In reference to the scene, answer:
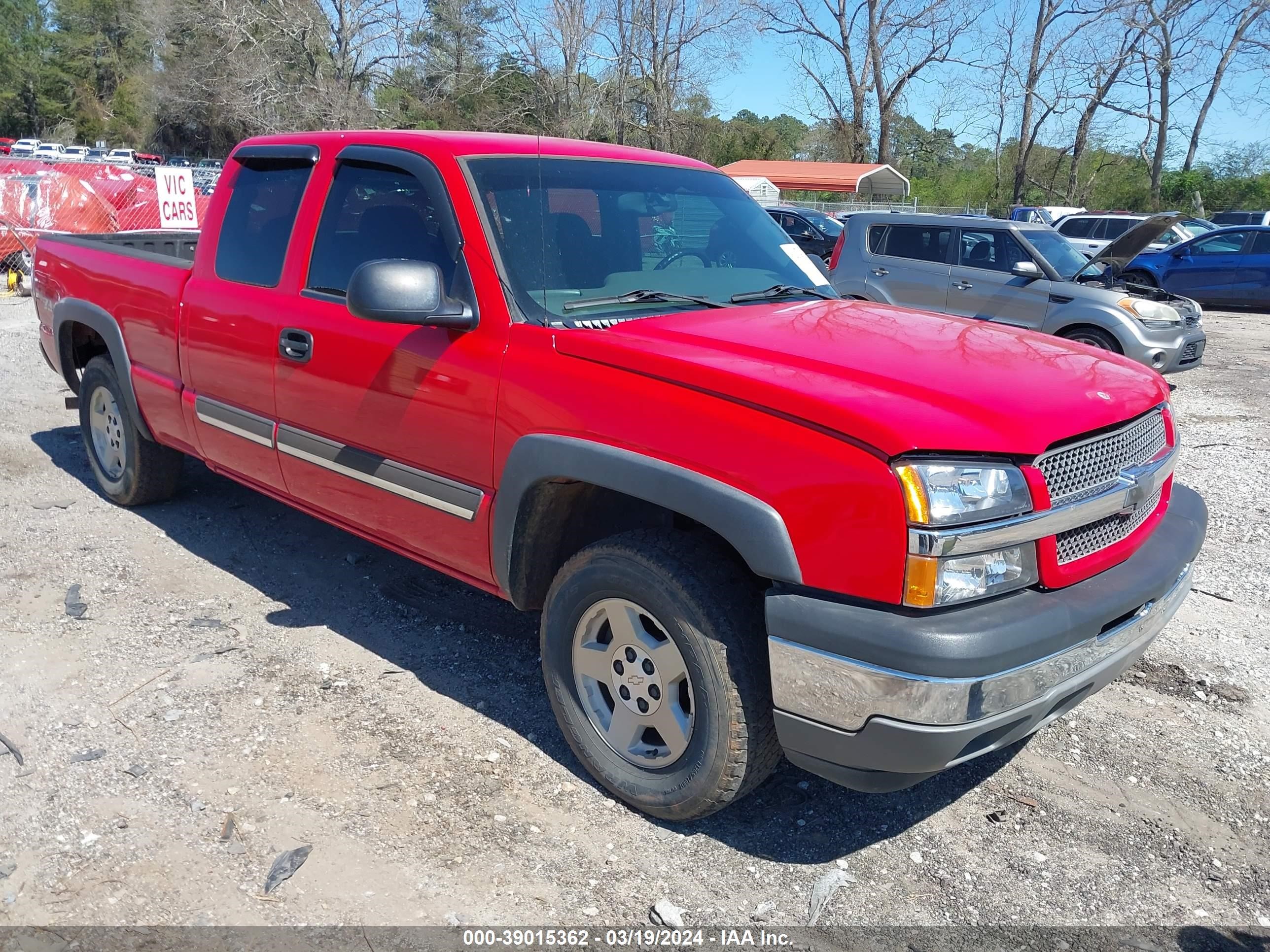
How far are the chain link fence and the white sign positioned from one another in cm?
17

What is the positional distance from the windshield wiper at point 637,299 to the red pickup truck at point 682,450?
1 centimetres

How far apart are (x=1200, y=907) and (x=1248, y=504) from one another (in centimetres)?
436

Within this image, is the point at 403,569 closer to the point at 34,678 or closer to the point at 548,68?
the point at 34,678

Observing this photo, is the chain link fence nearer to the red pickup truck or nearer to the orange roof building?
the red pickup truck

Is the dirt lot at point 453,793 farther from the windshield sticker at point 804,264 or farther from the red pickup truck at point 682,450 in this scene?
the windshield sticker at point 804,264

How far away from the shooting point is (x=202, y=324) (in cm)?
446

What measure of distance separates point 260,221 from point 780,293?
223 centimetres

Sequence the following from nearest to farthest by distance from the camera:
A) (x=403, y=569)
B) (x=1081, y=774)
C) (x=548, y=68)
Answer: (x=1081, y=774), (x=403, y=569), (x=548, y=68)

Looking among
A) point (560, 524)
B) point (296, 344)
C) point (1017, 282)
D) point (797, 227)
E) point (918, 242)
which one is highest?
point (797, 227)

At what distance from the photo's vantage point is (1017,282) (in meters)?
10.7

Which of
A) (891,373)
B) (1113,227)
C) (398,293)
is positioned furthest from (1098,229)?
(398,293)

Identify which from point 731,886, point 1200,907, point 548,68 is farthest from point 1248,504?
point 548,68

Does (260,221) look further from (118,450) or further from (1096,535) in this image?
(1096,535)

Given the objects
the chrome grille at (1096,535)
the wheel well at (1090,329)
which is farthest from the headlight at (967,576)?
the wheel well at (1090,329)
